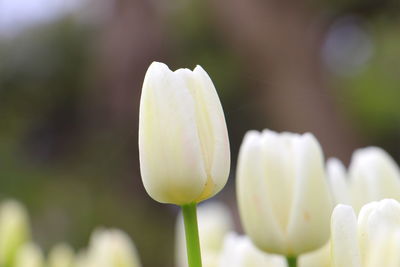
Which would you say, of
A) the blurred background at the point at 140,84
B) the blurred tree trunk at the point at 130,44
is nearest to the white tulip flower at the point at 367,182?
the blurred background at the point at 140,84

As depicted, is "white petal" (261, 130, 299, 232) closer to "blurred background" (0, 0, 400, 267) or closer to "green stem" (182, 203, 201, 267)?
"green stem" (182, 203, 201, 267)

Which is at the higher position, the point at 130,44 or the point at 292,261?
the point at 130,44

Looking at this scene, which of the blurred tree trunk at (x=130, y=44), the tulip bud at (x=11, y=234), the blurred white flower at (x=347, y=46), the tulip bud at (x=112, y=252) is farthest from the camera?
the blurred white flower at (x=347, y=46)

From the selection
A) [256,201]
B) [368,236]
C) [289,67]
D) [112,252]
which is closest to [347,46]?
[289,67]

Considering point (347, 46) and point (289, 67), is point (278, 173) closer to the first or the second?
point (289, 67)

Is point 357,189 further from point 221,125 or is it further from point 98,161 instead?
point 98,161

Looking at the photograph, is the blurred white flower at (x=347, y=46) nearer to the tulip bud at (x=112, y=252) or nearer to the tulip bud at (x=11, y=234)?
the tulip bud at (x=11, y=234)
